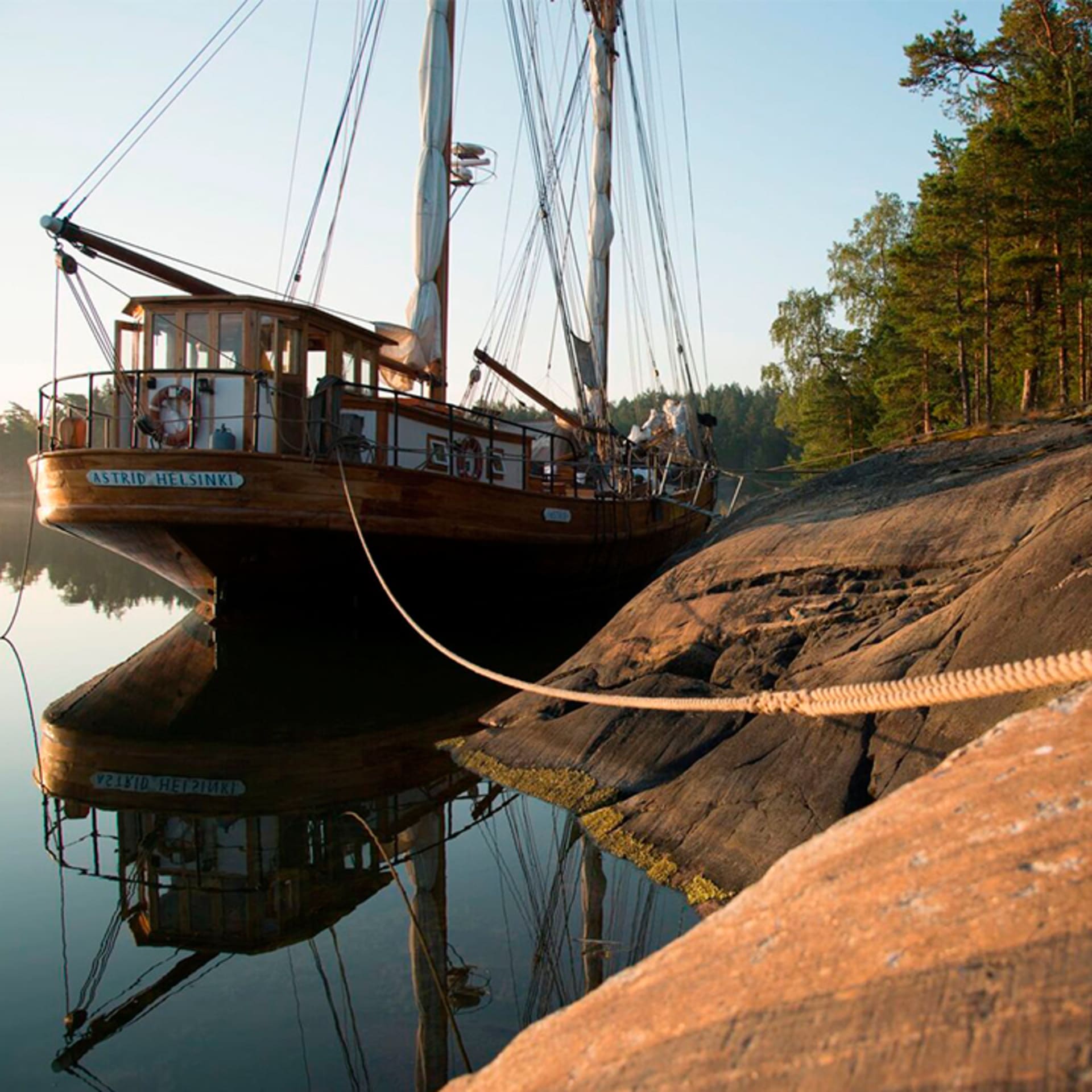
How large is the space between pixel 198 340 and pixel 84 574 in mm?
18367

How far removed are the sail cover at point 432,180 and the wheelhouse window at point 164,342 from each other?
419 cm

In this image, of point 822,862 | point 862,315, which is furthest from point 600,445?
point 862,315

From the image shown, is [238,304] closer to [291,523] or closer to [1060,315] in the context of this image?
[291,523]

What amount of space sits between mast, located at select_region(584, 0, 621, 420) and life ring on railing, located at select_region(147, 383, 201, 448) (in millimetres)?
14123

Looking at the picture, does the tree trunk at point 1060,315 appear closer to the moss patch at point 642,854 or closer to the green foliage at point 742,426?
the moss patch at point 642,854

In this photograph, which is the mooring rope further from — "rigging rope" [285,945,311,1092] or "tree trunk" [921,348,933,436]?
"tree trunk" [921,348,933,436]

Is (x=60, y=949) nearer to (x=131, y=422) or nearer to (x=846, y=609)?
(x=846, y=609)

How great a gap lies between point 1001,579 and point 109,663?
37.3ft

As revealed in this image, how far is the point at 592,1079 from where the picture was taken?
183cm

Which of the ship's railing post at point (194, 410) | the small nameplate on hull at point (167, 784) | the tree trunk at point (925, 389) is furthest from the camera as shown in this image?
the tree trunk at point (925, 389)

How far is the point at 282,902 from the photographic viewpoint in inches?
210

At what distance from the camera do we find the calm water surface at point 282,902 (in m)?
3.88

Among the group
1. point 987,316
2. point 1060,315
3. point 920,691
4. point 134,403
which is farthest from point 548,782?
point 987,316

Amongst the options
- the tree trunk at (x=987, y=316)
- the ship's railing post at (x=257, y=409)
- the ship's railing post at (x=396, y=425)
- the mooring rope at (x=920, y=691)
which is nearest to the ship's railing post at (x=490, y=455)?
the ship's railing post at (x=396, y=425)
